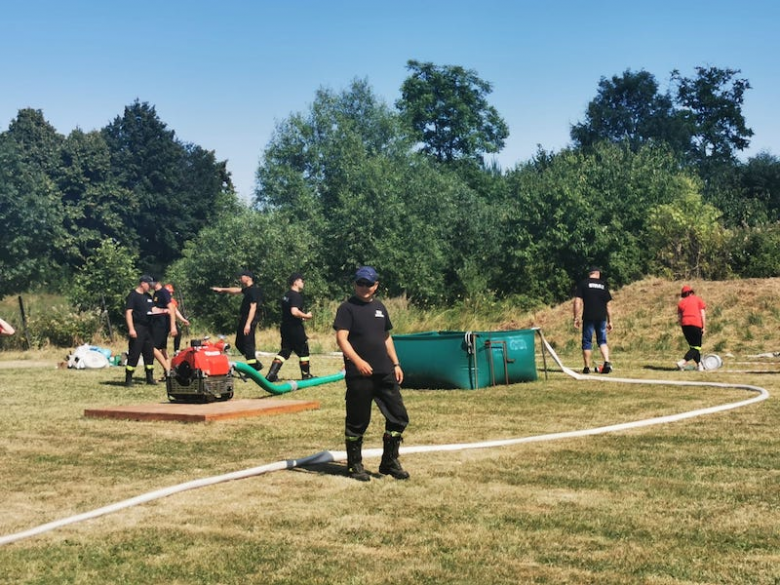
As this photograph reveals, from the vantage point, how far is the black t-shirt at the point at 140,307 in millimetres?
17953

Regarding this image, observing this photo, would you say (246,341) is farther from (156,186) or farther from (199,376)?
(156,186)

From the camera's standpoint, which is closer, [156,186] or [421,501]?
[421,501]

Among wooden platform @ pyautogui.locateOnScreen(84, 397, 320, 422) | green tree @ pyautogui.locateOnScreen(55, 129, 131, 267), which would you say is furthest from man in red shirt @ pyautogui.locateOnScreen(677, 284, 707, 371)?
green tree @ pyautogui.locateOnScreen(55, 129, 131, 267)

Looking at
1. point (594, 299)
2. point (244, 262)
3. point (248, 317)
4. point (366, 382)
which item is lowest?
point (366, 382)

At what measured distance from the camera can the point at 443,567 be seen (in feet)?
17.8

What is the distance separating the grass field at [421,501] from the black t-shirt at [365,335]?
956 mm

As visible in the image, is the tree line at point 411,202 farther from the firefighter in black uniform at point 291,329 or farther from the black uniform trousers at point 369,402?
the black uniform trousers at point 369,402

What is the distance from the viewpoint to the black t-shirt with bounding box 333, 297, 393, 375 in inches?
326

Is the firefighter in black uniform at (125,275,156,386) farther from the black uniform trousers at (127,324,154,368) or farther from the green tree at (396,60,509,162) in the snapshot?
the green tree at (396,60,509,162)

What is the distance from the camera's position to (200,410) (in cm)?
1238

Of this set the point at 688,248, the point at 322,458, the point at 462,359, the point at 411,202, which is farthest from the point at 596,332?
the point at 411,202

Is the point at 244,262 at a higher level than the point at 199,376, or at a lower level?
higher

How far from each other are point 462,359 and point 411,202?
1613 inches

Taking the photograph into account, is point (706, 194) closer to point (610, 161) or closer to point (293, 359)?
point (610, 161)
